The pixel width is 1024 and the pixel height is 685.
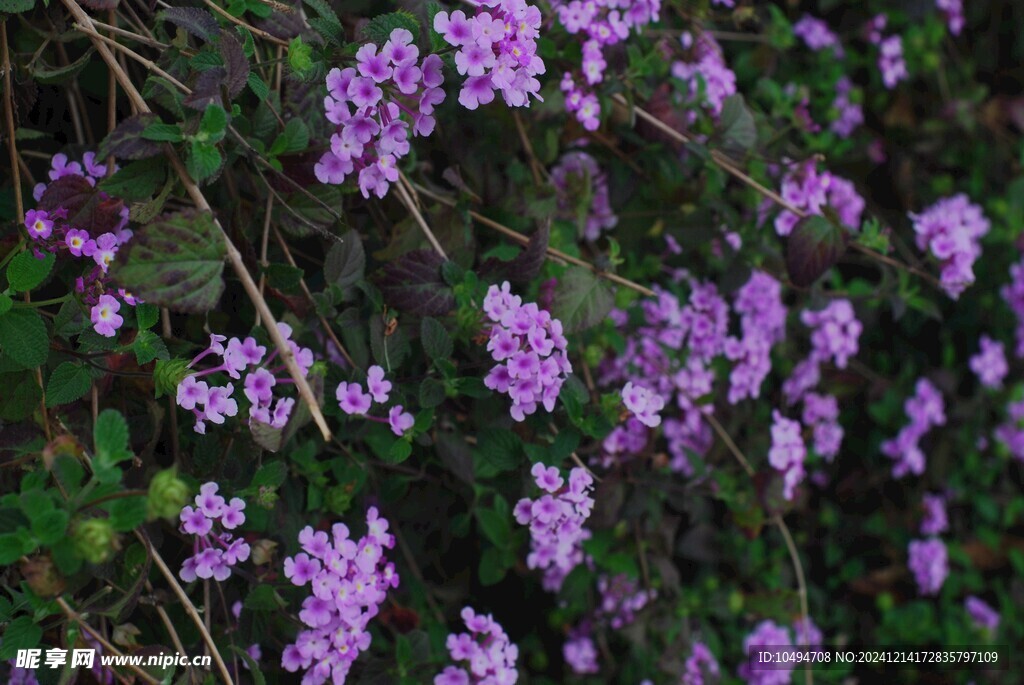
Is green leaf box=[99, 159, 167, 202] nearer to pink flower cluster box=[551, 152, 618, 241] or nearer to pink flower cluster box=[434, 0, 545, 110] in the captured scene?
pink flower cluster box=[434, 0, 545, 110]

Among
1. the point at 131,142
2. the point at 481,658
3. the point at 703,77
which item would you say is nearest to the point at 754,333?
the point at 703,77

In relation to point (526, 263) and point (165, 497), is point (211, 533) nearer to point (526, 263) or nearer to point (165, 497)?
point (165, 497)

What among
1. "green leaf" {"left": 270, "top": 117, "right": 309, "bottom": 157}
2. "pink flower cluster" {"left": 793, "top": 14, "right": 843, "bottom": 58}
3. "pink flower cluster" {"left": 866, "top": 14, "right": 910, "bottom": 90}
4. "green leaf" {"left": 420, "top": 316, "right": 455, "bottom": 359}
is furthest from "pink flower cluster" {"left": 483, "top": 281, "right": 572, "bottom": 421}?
"pink flower cluster" {"left": 866, "top": 14, "right": 910, "bottom": 90}

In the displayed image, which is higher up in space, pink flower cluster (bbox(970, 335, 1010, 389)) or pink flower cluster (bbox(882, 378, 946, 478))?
pink flower cluster (bbox(970, 335, 1010, 389))

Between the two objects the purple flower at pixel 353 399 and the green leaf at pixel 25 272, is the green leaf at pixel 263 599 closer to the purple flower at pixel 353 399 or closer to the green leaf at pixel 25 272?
the purple flower at pixel 353 399

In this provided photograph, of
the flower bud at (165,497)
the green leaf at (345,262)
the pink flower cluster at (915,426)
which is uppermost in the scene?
the green leaf at (345,262)

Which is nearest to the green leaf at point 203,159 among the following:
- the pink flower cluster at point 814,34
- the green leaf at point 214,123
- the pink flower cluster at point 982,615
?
the green leaf at point 214,123
